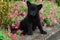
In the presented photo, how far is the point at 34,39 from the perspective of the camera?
761cm

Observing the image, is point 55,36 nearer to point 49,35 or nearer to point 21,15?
point 49,35

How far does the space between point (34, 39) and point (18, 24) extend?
1156 mm

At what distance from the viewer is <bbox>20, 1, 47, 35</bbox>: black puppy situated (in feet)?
26.3

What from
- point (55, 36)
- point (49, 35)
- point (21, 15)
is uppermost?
point (21, 15)

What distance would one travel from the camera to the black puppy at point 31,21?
802 centimetres

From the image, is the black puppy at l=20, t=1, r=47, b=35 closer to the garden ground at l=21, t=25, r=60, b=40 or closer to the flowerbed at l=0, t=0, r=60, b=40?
the garden ground at l=21, t=25, r=60, b=40

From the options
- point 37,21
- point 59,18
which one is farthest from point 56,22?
point 37,21

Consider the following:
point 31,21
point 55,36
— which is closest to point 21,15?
point 31,21

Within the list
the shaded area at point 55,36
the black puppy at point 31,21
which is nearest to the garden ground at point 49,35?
the shaded area at point 55,36

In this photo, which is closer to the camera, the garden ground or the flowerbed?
the garden ground

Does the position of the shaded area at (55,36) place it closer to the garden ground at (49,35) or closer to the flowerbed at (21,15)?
the garden ground at (49,35)

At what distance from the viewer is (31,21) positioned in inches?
324

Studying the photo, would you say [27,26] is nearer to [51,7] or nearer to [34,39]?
[34,39]

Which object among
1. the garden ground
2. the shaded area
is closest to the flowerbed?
the garden ground
